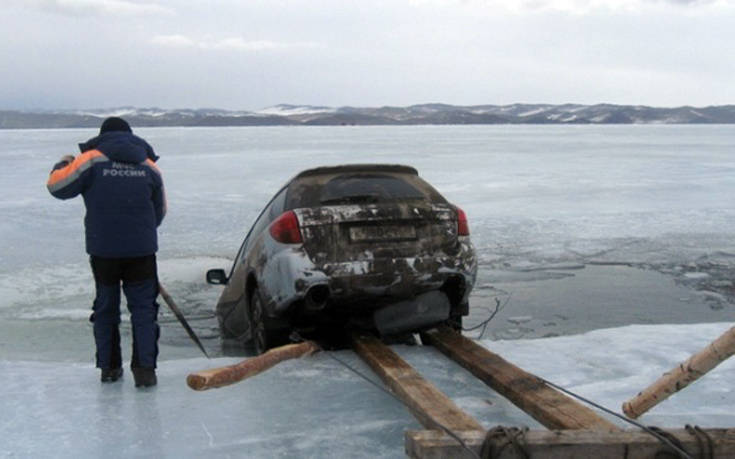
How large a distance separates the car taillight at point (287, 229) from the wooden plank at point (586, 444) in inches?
112

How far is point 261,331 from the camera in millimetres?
6105

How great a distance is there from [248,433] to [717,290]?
7400 millimetres

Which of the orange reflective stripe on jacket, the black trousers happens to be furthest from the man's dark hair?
the black trousers

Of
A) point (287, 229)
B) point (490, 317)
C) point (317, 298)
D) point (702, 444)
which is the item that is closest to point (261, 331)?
Result: point (317, 298)

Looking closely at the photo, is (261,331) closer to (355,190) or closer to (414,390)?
(355,190)

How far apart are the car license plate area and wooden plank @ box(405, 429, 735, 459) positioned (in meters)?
2.77

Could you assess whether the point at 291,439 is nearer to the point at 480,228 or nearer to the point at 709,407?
the point at 709,407

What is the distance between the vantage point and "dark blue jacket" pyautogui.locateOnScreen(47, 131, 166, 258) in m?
4.91

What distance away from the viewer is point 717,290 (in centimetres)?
954

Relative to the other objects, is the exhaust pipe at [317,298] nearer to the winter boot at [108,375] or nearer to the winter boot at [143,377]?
the winter boot at [143,377]

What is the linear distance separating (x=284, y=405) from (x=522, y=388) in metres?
1.49

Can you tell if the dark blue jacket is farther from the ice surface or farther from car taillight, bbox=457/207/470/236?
car taillight, bbox=457/207/470/236

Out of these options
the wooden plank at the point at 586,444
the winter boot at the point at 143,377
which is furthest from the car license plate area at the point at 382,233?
the wooden plank at the point at 586,444

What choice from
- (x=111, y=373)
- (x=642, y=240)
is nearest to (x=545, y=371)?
(x=111, y=373)
